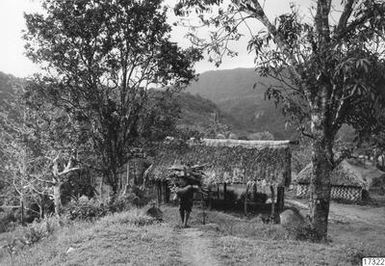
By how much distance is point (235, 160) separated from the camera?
83.7 feet

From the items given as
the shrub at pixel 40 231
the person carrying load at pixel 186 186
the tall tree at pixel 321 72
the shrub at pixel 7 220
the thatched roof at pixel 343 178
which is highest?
the tall tree at pixel 321 72

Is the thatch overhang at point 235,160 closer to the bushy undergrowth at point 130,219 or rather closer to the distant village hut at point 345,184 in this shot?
the distant village hut at point 345,184

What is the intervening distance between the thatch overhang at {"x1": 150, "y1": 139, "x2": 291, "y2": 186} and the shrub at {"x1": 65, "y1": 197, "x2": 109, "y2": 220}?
10419 mm

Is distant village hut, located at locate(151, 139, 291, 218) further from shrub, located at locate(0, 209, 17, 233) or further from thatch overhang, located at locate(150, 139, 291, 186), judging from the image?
shrub, located at locate(0, 209, 17, 233)

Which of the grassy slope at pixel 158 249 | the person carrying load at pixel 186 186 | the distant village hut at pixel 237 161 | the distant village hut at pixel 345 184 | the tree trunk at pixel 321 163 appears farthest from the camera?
the distant village hut at pixel 345 184

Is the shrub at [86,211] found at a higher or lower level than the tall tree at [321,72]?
lower

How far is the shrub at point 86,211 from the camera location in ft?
42.8

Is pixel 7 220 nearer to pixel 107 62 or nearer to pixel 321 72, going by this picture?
pixel 107 62

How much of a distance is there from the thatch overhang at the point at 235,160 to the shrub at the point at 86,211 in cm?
1042

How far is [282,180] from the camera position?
23.5 m

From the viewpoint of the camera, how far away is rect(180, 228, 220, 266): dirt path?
27.1 ft

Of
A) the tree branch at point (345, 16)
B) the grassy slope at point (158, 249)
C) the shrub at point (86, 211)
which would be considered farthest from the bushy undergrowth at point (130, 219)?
the tree branch at point (345, 16)

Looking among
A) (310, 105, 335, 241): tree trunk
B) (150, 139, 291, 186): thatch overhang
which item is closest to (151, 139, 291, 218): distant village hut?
(150, 139, 291, 186): thatch overhang

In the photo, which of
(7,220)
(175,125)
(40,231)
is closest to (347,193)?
(175,125)
